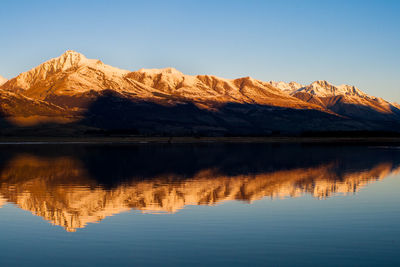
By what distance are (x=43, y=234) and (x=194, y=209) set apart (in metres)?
12.3

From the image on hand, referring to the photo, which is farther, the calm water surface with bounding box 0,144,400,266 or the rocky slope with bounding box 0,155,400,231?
the rocky slope with bounding box 0,155,400,231

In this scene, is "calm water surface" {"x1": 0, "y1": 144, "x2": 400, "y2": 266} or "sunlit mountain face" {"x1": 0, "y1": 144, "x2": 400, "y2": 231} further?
"sunlit mountain face" {"x1": 0, "y1": 144, "x2": 400, "y2": 231}

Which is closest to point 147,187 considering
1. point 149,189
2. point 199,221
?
point 149,189

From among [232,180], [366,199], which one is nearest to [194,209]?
[366,199]

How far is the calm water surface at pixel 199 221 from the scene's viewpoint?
77.0 ft

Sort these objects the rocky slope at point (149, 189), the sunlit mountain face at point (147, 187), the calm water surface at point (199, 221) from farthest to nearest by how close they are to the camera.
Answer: the sunlit mountain face at point (147, 187) < the rocky slope at point (149, 189) < the calm water surface at point (199, 221)

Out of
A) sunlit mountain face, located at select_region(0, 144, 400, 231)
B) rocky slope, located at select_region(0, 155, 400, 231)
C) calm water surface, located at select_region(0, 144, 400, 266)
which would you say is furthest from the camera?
sunlit mountain face, located at select_region(0, 144, 400, 231)

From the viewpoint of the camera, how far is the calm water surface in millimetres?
23484

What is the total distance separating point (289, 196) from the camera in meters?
44.7

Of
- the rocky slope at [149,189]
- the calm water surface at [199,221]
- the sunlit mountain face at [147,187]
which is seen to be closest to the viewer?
the calm water surface at [199,221]

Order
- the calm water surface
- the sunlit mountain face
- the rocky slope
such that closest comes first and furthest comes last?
1. the calm water surface
2. the rocky slope
3. the sunlit mountain face

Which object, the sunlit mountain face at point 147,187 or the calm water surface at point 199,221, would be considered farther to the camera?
the sunlit mountain face at point 147,187

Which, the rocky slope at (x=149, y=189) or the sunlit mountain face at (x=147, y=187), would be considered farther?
the sunlit mountain face at (x=147, y=187)

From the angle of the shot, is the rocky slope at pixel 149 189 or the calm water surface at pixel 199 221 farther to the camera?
the rocky slope at pixel 149 189
